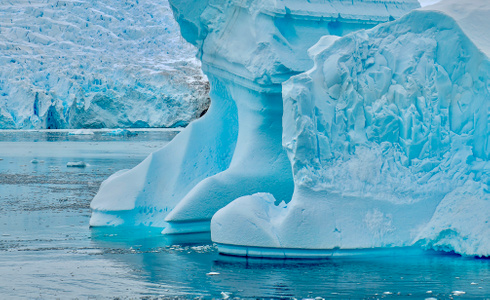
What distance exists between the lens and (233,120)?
8.90 metres

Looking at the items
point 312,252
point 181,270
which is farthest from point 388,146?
point 181,270

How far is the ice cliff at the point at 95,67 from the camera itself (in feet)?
109

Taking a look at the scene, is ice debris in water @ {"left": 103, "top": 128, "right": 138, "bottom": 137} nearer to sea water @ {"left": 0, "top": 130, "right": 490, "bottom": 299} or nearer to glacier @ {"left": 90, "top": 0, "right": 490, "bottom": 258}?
sea water @ {"left": 0, "top": 130, "right": 490, "bottom": 299}

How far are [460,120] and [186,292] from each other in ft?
9.66

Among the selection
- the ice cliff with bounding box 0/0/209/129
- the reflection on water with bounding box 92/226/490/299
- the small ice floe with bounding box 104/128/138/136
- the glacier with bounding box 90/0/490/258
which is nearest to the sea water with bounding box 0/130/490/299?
the reflection on water with bounding box 92/226/490/299

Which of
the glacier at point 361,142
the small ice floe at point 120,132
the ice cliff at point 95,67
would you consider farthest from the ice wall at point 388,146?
the small ice floe at point 120,132

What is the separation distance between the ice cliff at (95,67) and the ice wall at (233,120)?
24358mm

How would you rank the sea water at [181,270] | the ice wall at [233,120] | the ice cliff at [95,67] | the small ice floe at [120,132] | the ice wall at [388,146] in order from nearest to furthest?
the sea water at [181,270] → the ice wall at [388,146] → the ice wall at [233,120] → the ice cliff at [95,67] → the small ice floe at [120,132]

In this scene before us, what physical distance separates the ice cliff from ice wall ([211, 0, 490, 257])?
2669 cm

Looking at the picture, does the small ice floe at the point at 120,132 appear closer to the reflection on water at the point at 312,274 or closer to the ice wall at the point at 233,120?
the ice wall at the point at 233,120

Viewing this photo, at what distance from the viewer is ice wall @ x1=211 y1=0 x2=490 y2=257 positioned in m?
6.09

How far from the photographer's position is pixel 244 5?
26.0 feet

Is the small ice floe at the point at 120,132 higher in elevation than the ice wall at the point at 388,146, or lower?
lower

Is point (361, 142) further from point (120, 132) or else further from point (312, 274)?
point (120, 132)
